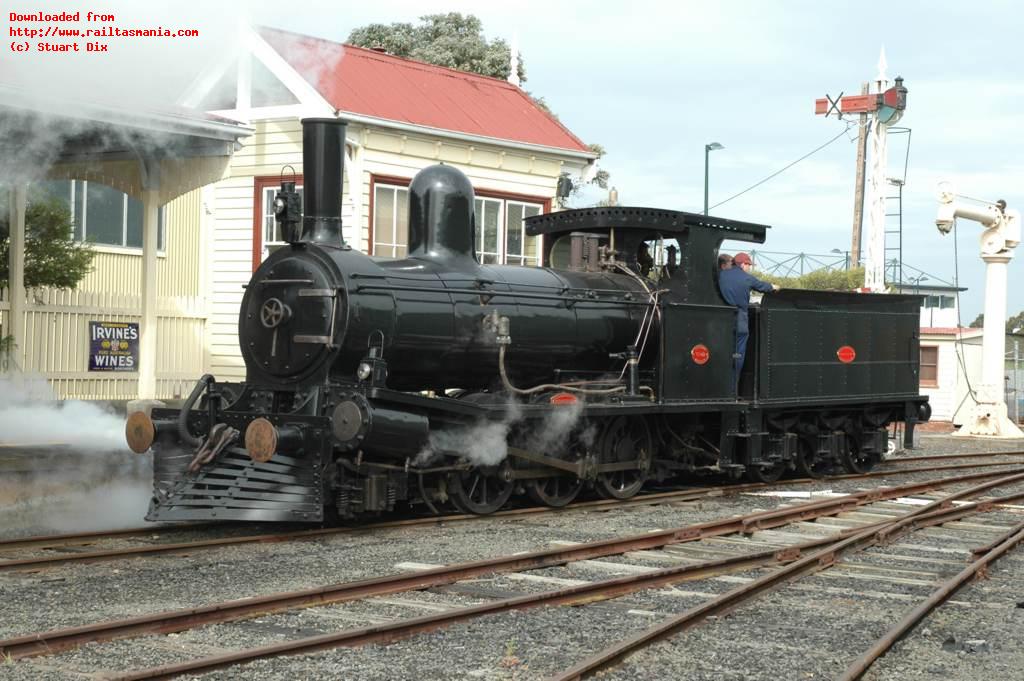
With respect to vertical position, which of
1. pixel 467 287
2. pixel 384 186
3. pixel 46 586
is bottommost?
pixel 46 586

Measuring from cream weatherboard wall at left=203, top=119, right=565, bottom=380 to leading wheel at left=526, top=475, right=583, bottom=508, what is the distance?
248 inches

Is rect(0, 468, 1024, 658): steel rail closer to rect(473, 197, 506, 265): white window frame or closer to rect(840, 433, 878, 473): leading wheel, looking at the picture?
rect(840, 433, 878, 473): leading wheel

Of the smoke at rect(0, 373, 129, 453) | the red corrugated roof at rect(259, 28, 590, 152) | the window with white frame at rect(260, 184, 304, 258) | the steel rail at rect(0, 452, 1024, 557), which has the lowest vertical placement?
the steel rail at rect(0, 452, 1024, 557)

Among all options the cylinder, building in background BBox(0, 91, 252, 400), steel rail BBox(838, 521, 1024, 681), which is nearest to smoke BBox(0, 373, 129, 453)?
building in background BBox(0, 91, 252, 400)

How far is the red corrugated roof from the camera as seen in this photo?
17.5 metres

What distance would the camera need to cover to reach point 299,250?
1000 centimetres

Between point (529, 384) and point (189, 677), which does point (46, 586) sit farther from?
point (529, 384)

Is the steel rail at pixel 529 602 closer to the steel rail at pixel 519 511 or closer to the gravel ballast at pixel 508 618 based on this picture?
the gravel ballast at pixel 508 618

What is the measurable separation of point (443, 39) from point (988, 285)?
20.5 meters

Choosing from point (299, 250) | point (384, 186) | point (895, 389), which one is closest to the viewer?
point (299, 250)

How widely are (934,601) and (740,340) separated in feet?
20.7

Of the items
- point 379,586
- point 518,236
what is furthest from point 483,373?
point 518,236

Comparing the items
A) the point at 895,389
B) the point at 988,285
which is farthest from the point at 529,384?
the point at 988,285

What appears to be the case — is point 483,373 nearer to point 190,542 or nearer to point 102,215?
point 190,542
